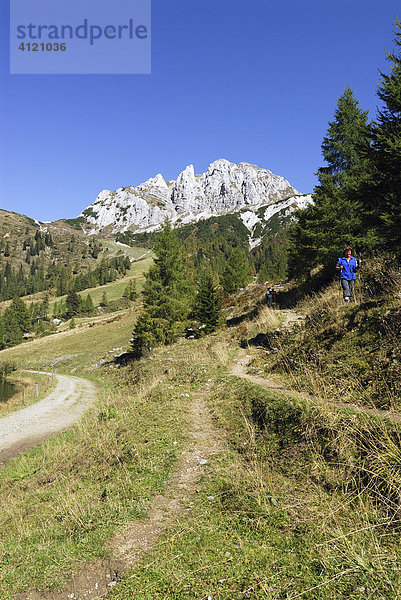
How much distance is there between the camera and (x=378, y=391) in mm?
6684

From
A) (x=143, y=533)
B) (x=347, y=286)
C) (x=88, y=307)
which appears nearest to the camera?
(x=143, y=533)

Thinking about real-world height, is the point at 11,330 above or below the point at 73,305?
below

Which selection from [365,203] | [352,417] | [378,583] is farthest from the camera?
[365,203]

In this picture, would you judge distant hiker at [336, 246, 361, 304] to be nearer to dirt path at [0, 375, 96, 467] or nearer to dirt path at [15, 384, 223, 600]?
dirt path at [15, 384, 223, 600]

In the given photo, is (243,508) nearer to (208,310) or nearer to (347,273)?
(347,273)

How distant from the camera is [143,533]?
5191 mm

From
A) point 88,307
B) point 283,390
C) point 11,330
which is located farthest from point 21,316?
point 283,390

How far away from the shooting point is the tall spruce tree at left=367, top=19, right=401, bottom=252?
13.5 meters

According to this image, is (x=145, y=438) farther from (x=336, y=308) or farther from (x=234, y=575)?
(x=336, y=308)

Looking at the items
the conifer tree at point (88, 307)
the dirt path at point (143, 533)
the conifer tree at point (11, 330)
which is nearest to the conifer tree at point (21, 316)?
the conifer tree at point (11, 330)

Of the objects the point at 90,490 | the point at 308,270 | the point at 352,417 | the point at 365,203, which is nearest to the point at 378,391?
the point at 352,417

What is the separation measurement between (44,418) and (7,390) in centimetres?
2341

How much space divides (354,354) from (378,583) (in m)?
6.13

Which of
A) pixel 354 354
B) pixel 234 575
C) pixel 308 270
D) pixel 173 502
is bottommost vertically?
pixel 173 502
